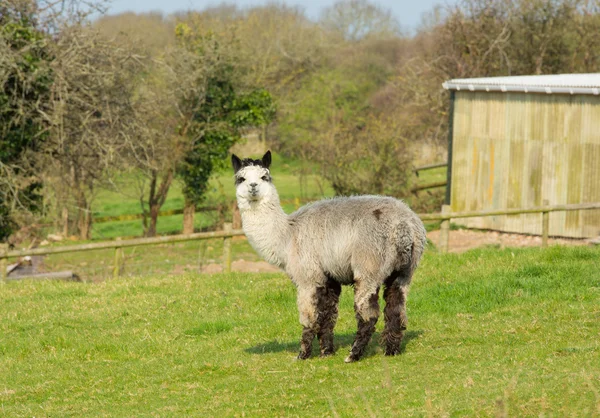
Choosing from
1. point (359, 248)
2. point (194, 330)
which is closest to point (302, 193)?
point (194, 330)

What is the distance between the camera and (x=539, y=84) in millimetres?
23344

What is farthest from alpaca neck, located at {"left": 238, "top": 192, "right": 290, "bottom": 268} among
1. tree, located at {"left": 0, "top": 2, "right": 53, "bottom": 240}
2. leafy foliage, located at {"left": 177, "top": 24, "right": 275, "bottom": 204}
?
leafy foliage, located at {"left": 177, "top": 24, "right": 275, "bottom": 204}

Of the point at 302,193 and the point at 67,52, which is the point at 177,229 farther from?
the point at 67,52

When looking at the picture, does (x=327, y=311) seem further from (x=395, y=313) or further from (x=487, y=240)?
(x=487, y=240)

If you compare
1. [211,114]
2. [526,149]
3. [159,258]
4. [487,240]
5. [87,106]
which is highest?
[87,106]

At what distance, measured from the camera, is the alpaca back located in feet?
30.2

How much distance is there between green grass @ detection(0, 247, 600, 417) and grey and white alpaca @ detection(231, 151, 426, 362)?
0.43m

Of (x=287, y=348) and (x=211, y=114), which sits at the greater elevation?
(x=211, y=114)

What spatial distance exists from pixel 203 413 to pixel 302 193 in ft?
98.1

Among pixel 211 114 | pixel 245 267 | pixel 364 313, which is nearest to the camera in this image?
pixel 364 313

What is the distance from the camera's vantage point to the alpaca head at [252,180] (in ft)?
31.4

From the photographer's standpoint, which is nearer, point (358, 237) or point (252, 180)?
point (358, 237)

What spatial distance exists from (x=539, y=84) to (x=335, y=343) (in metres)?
14.8

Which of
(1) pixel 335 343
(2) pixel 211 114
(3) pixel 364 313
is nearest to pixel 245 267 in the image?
(2) pixel 211 114
